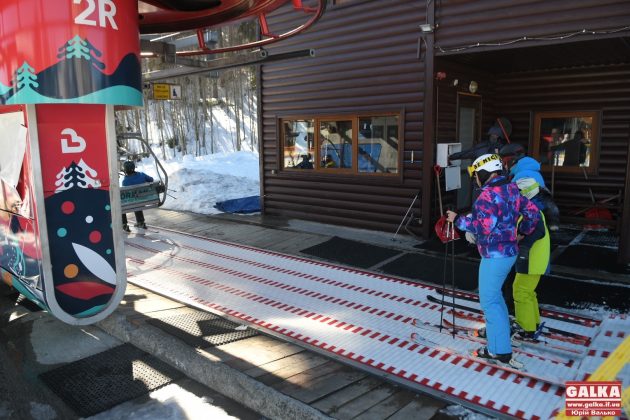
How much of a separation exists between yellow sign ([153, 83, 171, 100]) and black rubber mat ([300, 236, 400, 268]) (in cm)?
491

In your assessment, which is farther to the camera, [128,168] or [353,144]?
[353,144]

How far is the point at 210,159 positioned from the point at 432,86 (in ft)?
60.2

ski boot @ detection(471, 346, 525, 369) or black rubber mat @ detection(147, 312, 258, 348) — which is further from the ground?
ski boot @ detection(471, 346, 525, 369)

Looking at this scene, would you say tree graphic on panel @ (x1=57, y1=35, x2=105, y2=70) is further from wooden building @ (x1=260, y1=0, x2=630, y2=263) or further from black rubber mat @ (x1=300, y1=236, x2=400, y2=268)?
wooden building @ (x1=260, y1=0, x2=630, y2=263)

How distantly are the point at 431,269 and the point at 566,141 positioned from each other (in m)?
4.63

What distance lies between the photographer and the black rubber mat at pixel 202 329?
4477 mm

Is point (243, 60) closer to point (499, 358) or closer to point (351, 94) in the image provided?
point (351, 94)

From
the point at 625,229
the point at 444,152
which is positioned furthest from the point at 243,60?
the point at 625,229

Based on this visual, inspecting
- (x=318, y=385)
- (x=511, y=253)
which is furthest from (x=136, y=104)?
(x=511, y=253)

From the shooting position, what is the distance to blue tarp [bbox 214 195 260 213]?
11836 millimetres

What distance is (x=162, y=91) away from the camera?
10438mm

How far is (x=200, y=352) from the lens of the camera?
4137 mm

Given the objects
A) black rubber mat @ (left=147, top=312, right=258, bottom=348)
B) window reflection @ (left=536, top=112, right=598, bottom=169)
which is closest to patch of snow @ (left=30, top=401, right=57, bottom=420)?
black rubber mat @ (left=147, top=312, right=258, bottom=348)

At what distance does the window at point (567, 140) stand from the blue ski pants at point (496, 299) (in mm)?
6343
